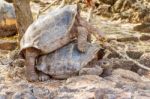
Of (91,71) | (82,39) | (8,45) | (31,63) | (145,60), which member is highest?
(82,39)

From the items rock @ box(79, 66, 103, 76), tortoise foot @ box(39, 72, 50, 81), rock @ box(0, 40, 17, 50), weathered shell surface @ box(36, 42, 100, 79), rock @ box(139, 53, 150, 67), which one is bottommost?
rock @ box(0, 40, 17, 50)

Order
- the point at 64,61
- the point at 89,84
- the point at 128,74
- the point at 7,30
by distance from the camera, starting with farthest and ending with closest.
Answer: the point at 7,30 < the point at 128,74 < the point at 64,61 < the point at 89,84

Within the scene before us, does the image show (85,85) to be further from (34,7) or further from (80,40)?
(34,7)

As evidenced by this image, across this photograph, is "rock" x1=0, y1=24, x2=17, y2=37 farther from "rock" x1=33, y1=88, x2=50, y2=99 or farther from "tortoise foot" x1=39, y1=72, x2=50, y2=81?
"rock" x1=33, y1=88, x2=50, y2=99

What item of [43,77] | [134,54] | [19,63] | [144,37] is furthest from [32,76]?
[144,37]

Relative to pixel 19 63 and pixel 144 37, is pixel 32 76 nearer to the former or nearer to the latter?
pixel 19 63

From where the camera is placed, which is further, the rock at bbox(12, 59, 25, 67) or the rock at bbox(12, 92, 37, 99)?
the rock at bbox(12, 59, 25, 67)

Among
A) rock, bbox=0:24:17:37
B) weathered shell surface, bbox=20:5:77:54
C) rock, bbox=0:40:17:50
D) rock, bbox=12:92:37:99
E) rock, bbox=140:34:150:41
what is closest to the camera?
rock, bbox=12:92:37:99

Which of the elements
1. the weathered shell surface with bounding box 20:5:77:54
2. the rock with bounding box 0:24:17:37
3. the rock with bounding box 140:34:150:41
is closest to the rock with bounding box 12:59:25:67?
the weathered shell surface with bounding box 20:5:77:54
